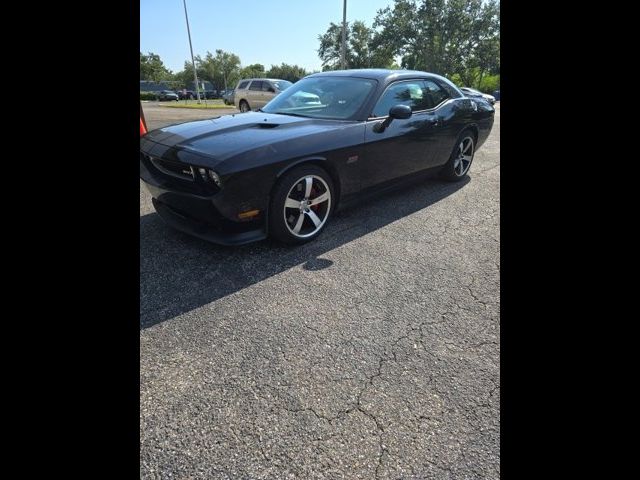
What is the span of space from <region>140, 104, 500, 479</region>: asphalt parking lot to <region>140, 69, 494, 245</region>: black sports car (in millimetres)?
325

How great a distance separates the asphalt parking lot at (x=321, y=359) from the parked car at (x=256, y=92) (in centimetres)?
1429

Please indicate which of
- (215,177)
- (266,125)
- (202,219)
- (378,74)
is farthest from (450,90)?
(202,219)

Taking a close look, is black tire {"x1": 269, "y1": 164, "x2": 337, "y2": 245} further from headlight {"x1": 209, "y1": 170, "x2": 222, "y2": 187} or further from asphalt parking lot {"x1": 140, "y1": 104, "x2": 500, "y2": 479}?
headlight {"x1": 209, "y1": 170, "x2": 222, "y2": 187}

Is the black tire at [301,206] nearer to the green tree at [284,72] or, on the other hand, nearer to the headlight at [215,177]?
the headlight at [215,177]

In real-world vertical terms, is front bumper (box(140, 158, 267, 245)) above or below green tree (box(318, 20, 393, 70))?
below

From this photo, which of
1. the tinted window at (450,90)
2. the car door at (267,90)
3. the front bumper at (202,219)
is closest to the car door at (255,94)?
the car door at (267,90)

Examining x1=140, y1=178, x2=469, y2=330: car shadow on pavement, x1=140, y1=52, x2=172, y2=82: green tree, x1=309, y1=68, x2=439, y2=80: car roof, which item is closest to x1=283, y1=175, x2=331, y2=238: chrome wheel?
x1=140, y1=178, x2=469, y2=330: car shadow on pavement

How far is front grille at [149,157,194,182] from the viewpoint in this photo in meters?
2.83

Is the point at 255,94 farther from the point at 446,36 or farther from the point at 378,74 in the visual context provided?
the point at 446,36
